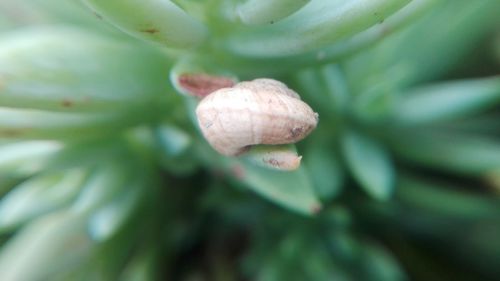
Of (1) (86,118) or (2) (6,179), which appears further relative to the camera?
(2) (6,179)

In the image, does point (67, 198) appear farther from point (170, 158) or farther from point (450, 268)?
point (450, 268)

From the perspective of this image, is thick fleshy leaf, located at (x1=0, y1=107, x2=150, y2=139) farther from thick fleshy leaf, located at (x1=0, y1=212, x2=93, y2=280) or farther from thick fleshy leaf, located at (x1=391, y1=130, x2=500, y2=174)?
thick fleshy leaf, located at (x1=391, y1=130, x2=500, y2=174)

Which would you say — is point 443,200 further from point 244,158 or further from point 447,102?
point 244,158

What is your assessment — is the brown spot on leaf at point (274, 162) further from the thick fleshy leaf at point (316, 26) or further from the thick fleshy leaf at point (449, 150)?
the thick fleshy leaf at point (449, 150)

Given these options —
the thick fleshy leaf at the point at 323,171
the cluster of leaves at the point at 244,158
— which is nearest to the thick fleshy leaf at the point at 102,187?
the cluster of leaves at the point at 244,158

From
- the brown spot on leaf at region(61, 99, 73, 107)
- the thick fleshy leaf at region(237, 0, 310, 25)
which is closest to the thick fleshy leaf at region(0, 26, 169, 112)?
the brown spot on leaf at region(61, 99, 73, 107)

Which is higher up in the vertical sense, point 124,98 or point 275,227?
point 124,98

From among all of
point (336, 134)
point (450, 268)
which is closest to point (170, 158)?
point (336, 134)
